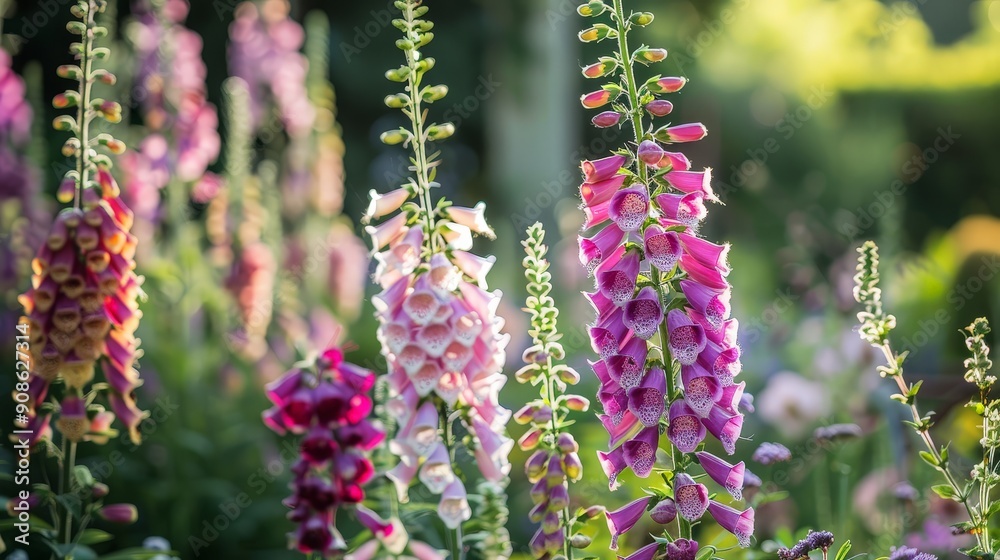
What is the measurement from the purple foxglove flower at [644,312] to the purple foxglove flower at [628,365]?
0.06 m

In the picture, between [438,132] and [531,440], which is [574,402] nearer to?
[531,440]

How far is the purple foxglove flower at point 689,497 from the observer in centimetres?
212

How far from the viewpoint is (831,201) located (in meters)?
11.1

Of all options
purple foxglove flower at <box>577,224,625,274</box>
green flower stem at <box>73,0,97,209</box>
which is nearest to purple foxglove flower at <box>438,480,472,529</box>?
purple foxglove flower at <box>577,224,625,274</box>

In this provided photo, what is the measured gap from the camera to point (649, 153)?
6.98 feet

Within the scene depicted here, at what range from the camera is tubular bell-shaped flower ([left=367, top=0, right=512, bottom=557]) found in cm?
225

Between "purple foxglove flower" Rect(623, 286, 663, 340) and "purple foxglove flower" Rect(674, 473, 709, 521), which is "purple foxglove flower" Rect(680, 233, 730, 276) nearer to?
"purple foxglove flower" Rect(623, 286, 663, 340)

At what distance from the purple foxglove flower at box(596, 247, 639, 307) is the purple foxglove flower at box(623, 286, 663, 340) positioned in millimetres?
25

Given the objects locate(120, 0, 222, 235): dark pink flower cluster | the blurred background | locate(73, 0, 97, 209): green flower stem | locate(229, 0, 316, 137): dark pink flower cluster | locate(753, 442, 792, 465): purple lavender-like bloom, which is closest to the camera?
locate(753, 442, 792, 465): purple lavender-like bloom

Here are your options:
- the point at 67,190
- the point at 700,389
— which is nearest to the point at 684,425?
the point at 700,389

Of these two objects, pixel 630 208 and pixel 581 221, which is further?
pixel 581 221

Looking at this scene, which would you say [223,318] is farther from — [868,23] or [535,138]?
[868,23]

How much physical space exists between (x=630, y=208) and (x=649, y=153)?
0.12 metres

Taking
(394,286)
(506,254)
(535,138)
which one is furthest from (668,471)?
(535,138)
